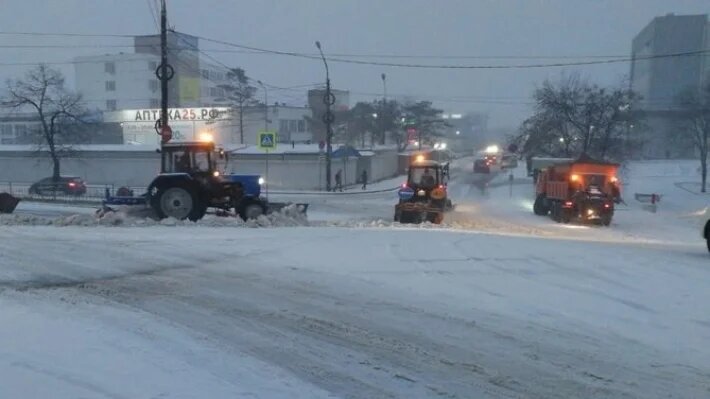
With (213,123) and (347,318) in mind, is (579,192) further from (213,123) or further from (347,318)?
(213,123)

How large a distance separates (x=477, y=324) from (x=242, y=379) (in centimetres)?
303

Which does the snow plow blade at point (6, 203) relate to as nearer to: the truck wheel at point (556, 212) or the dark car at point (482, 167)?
the truck wheel at point (556, 212)

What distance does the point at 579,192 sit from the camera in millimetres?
30172

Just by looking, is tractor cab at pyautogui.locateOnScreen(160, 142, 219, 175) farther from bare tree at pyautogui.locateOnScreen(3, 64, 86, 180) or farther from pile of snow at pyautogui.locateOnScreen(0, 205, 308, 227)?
bare tree at pyautogui.locateOnScreen(3, 64, 86, 180)

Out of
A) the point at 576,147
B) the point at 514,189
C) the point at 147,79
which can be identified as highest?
the point at 147,79

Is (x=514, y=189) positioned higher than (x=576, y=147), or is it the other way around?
(x=576, y=147)

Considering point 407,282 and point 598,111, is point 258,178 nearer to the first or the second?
point 407,282

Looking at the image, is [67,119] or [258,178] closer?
[258,178]

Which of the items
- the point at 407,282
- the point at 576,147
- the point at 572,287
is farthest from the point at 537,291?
the point at 576,147

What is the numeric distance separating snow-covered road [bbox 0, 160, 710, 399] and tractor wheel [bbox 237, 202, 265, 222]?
6.01m

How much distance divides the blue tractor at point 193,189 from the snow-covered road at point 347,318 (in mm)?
4640

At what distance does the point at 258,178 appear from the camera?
19.9 meters

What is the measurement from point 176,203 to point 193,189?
0.60 metres

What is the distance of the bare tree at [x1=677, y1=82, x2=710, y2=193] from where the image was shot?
168 ft
